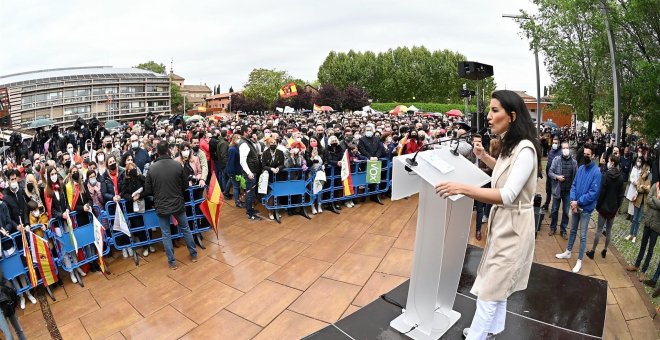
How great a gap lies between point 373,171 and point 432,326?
5195 millimetres

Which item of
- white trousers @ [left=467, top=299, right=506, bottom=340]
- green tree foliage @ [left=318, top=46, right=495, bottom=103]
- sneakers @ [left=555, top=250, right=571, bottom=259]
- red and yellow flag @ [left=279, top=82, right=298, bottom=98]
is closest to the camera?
white trousers @ [left=467, top=299, right=506, bottom=340]

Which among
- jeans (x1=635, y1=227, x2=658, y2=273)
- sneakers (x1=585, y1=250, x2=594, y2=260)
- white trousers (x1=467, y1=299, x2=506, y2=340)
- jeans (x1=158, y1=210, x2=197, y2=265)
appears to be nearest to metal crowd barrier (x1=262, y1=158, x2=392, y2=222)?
jeans (x1=158, y1=210, x2=197, y2=265)

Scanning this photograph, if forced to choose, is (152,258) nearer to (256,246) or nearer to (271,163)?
(256,246)

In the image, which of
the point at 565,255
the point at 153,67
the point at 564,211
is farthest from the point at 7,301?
the point at 153,67

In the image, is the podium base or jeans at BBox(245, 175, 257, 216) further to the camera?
jeans at BBox(245, 175, 257, 216)

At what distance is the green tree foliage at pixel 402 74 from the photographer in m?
61.0

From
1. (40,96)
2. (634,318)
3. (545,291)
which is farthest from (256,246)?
(40,96)

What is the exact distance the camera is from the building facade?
5934 cm

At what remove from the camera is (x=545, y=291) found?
4129 millimetres

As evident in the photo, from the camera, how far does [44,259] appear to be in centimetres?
459

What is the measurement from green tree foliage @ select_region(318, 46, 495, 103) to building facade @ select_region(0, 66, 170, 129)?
3844 cm

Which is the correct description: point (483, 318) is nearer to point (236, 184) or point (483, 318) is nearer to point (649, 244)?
point (649, 244)

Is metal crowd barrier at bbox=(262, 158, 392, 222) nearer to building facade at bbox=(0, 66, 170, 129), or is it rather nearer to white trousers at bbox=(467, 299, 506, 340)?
white trousers at bbox=(467, 299, 506, 340)

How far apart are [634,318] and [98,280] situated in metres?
6.97
